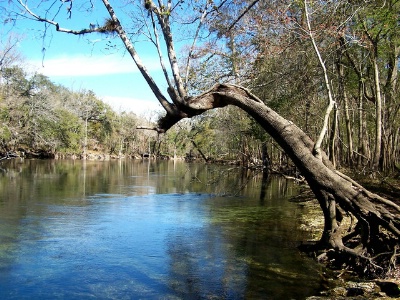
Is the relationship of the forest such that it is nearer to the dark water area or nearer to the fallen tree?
the fallen tree

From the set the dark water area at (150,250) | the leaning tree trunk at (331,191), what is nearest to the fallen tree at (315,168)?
the leaning tree trunk at (331,191)

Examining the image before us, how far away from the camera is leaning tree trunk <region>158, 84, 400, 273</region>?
793 centimetres

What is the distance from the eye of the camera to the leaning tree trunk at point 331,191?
7934 millimetres

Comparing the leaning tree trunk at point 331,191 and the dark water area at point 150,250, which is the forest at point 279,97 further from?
the dark water area at point 150,250

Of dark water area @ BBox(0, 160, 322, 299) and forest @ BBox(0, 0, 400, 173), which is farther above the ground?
forest @ BBox(0, 0, 400, 173)

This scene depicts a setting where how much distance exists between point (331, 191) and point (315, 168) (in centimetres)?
58

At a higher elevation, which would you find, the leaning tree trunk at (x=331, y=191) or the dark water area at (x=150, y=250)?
the leaning tree trunk at (x=331, y=191)

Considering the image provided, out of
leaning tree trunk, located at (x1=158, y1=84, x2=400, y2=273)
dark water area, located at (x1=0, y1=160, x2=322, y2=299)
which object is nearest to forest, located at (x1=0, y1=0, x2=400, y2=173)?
leaning tree trunk, located at (x1=158, y1=84, x2=400, y2=273)

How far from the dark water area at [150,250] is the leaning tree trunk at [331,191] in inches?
45.4

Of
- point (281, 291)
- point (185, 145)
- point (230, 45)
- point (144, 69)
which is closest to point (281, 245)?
point (281, 291)

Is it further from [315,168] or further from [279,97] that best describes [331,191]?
[279,97]

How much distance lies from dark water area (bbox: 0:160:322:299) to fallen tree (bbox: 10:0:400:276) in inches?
43.3

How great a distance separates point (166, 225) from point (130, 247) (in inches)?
128

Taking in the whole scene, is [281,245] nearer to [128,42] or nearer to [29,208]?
[128,42]
